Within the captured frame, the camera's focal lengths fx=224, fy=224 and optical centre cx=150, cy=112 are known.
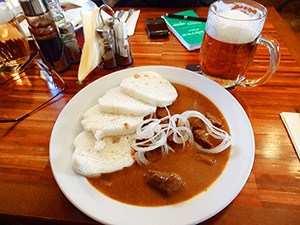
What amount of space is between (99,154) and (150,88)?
1.47ft

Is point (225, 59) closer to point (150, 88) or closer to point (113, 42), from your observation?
point (150, 88)

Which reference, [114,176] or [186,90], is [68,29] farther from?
[114,176]

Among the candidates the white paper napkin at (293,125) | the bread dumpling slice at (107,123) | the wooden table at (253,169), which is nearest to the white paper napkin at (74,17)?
the wooden table at (253,169)

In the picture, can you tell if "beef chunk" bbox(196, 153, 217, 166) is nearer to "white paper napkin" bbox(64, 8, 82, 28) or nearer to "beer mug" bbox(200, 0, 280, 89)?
"beer mug" bbox(200, 0, 280, 89)

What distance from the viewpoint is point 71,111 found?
1127mm

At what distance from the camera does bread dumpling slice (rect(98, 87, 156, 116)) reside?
1.10 metres

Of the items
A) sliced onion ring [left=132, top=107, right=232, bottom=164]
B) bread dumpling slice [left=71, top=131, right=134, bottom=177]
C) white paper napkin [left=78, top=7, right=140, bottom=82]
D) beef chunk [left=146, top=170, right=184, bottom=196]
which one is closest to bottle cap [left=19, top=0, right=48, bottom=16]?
white paper napkin [left=78, top=7, right=140, bottom=82]

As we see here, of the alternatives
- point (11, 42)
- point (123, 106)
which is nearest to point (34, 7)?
point (11, 42)

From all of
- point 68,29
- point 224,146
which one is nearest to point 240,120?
point 224,146

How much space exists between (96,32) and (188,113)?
0.77m

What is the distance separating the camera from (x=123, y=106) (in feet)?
3.61

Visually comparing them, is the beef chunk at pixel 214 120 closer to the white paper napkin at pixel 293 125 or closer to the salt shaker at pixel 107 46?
the white paper napkin at pixel 293 125

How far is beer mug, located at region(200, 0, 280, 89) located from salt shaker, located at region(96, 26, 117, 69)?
0.56 meters

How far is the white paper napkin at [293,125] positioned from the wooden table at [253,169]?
0.07 ft
